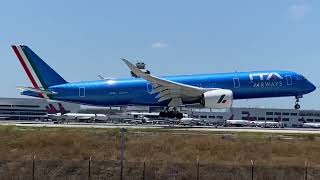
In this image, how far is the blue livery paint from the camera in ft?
199

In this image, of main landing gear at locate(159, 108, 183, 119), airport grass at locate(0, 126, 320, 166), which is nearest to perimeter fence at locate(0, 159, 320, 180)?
airport grass at locate(0, 126, 320, 166)

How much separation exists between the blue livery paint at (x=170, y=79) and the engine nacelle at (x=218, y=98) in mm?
1891

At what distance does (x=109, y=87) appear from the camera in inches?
2441

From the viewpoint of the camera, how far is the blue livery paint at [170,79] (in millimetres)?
60625

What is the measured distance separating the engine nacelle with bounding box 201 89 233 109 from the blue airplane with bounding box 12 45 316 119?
0.21 meters

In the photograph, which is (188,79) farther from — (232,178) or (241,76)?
(232,178)

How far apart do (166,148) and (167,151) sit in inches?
39.6

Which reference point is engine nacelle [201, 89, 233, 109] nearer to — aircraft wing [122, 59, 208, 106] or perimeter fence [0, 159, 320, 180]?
aircraft wing [122, 59, 208, 106]

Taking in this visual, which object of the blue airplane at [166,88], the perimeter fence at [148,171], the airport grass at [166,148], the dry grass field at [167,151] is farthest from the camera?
the blue airplane at [166,88]

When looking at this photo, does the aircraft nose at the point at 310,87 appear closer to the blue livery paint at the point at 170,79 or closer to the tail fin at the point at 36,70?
the blue livery paint at the point at 170,79

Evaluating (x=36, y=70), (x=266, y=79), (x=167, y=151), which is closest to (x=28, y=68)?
(x=36, y=70)

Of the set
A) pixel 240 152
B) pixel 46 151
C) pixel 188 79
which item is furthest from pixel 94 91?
pixel 240 152

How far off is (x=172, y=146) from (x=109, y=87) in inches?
916

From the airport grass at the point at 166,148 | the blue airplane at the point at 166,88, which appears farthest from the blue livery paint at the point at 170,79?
the airport grass at the point at 166,148
